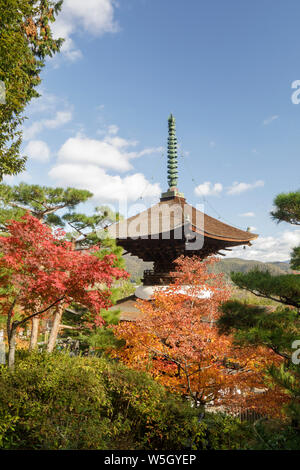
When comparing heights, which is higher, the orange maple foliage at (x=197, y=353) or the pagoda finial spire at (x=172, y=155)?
the pagoda finial spire at (x=172, y=155)

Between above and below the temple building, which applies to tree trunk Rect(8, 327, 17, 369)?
below

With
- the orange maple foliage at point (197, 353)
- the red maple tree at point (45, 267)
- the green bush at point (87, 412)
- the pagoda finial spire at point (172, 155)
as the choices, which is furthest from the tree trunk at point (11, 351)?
the pagoda finial spire at point (172, 155)

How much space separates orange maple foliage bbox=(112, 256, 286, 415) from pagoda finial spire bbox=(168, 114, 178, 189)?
880 cm

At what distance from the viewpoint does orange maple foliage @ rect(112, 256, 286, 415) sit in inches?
274

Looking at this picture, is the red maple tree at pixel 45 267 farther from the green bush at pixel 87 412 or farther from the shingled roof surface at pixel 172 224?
the shingled roof surface at pixel 172 224

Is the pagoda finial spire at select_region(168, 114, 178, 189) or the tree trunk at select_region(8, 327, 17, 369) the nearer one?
the tree trunk at select_region(8, 327, 17, 369)

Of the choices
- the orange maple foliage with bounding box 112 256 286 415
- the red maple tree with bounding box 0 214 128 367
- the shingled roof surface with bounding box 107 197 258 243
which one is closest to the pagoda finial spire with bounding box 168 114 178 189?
the shingled roof surface with bounding box 107 197 258 243

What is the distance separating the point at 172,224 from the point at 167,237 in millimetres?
658

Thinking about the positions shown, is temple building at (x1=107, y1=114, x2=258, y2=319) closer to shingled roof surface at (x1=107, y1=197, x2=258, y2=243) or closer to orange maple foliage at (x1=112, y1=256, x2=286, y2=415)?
shingled roof surface at (x1=107, y1=197, x2=258, y2=243)

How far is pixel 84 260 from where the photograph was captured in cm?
673

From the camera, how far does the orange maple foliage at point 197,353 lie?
6.97 m

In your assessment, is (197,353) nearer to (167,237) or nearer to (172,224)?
(167,237)

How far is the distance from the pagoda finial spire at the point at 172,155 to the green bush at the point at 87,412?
11.8m

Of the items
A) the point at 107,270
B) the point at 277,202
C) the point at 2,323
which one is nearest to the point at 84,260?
the point at 107,270
